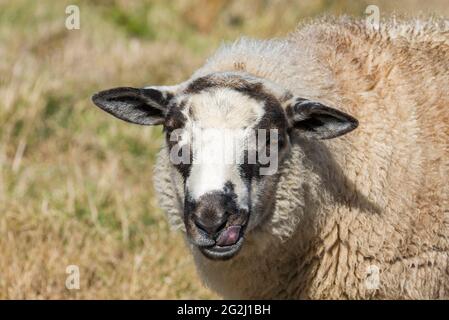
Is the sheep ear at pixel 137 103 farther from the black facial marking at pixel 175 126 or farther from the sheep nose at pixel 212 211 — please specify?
the sheep nose at pixel 212 211

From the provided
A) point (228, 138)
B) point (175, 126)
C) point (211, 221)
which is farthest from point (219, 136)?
point (211, 221)

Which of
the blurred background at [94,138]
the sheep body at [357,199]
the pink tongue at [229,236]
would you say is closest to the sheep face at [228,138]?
the pink tongue at [229,236]

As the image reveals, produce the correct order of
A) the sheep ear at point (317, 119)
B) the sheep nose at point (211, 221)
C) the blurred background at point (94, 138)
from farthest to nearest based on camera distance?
the blurred background at point (94, 138), the sheep ear at point (317, 119), the sheep nose at point (211, 221)

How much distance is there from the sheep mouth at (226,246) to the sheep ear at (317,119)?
27.3 inches

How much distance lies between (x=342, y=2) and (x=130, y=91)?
909cm

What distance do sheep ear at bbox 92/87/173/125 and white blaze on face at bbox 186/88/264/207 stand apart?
29cm

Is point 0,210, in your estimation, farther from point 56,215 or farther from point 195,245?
point 195,245

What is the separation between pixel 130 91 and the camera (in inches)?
207

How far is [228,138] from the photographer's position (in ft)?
15.9

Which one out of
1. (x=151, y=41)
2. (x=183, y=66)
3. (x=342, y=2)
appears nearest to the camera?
(x=183, y=66)

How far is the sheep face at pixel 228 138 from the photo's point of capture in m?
4.72

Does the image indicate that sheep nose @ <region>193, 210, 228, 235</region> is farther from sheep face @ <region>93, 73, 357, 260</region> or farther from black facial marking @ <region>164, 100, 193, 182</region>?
black facial marking @ <region>164, 100, 193, 182</region>

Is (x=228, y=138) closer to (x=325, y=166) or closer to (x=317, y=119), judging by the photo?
(x=317, y=119)
